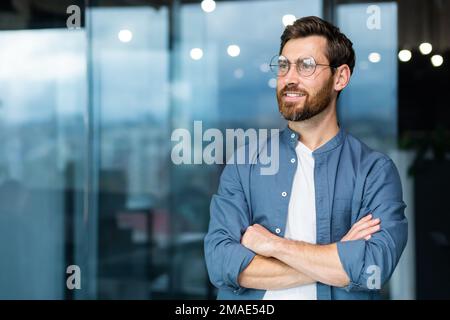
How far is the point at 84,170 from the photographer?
4480mm

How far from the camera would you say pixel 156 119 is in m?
4.58

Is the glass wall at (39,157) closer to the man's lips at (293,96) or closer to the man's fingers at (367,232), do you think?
the man's lips at (293,96)

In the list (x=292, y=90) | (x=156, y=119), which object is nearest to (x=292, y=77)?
(x=292, y=90)

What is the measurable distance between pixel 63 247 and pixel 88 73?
114 centimetres

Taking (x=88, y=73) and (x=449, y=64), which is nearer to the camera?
(x=449, y=64)

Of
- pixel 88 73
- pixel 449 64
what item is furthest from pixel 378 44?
pixel 88 73

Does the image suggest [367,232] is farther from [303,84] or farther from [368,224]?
[303,84]

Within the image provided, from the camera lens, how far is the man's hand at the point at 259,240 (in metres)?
1.70

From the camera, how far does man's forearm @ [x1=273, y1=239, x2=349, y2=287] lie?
167cm

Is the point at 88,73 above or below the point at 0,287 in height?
above

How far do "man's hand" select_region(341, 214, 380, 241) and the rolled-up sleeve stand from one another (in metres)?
0.25

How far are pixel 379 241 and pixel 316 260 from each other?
16cm

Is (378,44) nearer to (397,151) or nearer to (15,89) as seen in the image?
(397,151)

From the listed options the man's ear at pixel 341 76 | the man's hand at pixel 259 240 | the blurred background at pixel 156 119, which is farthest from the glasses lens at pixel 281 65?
the blurred background at pixel 156 119
